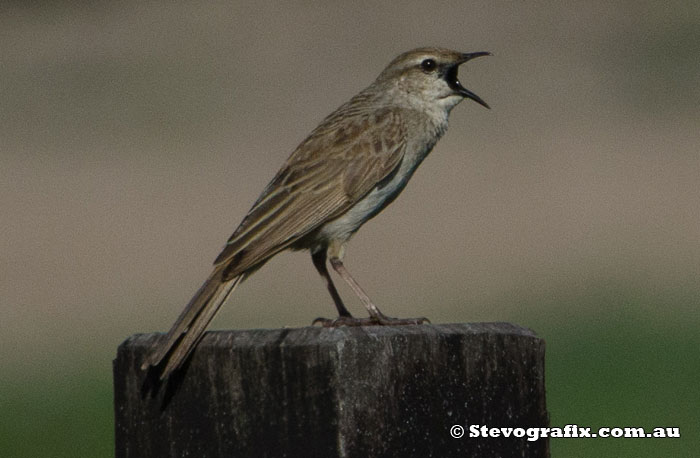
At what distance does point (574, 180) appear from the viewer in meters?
21.3

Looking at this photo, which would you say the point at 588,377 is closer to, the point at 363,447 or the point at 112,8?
the point at 363,447

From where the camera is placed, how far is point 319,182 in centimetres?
621

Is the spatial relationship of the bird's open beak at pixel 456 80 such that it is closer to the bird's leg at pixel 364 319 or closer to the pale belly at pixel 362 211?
the pale belly at pixel 362 211

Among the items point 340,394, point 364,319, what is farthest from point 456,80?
point 340,394

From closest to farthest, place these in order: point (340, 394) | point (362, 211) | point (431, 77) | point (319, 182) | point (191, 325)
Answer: point (340, 394)
point (191, 325)
point (319, 182)
point (362, 211)
point (431, 77)

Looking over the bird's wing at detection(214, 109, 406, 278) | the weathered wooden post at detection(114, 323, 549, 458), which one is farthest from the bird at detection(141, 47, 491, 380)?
the weathered wooden post at detection(114, 323, 549, 458)

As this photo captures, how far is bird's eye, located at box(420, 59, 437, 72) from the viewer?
23.8 feet

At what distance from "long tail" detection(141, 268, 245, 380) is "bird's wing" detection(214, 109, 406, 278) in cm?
24

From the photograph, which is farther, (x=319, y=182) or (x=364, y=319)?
(x=319, y=182)

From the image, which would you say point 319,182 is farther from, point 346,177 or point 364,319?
point 364,319

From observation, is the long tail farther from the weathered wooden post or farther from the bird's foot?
the bird's foot

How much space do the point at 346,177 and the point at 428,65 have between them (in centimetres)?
119

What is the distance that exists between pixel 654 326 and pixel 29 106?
19755 millimetres

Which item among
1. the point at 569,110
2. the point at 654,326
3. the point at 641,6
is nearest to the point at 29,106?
the point at 569,110
